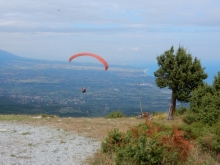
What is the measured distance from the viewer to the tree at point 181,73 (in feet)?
66.1

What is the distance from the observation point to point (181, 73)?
19969 millimetres

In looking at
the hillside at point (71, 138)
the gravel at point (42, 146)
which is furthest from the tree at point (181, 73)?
the gravel at point (42, 146)

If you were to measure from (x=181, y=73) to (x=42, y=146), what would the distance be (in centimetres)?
1213

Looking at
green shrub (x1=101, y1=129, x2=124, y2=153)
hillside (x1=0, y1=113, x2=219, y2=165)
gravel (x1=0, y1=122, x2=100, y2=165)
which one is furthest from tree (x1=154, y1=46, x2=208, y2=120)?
green shrub (x1=101, y1=129, x2=124, y2=153)

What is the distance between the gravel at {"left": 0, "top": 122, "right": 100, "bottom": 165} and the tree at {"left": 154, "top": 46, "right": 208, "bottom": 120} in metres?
9.79

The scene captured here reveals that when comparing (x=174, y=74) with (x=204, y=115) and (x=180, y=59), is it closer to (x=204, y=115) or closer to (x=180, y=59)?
(x=180, y=59)

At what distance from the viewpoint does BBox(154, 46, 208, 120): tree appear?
20.1 meters

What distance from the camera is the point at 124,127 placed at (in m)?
15.7

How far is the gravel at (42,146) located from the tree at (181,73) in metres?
9.79

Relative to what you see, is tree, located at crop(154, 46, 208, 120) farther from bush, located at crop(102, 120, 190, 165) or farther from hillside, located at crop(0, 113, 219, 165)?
bush, located at crop(102, 120, 190, 165)

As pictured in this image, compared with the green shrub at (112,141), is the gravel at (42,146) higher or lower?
lower

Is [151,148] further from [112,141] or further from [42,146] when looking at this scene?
[42,146]

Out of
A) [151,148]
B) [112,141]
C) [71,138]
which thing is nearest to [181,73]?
[71,138]

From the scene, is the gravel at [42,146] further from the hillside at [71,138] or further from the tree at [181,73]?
the tree at [181,73]
